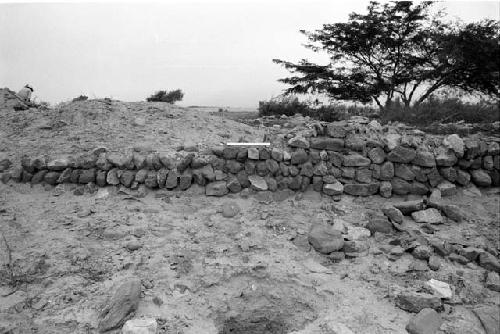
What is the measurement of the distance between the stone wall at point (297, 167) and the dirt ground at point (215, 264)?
162 mm

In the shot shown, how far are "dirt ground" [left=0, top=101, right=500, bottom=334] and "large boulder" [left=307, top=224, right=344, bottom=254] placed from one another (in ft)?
0.24

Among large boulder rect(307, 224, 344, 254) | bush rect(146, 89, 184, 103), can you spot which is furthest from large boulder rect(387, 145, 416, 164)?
bush rect(146, 89, 184, 103)

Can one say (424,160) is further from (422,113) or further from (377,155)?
(422,113)

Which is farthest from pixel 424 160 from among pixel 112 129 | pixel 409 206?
pixel 112 129

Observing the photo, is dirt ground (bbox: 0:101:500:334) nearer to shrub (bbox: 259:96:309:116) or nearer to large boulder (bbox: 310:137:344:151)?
large boulder (bbox: 310:137:344:151)

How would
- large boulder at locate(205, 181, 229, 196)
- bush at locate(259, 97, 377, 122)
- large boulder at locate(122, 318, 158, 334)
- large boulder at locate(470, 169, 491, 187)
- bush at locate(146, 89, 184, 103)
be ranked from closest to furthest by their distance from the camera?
large boulder at locate(122, 318, 158, 334) < large boulder at locate(205, 181, 229, 196) < large boulder at locate(470, 169, 491, 187) < bush at locate(259, 97, 377, 122) < bush at locate(146, 89, 184, 103)

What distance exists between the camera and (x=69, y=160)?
16.3 feet

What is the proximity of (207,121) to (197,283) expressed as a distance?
12.6 ft

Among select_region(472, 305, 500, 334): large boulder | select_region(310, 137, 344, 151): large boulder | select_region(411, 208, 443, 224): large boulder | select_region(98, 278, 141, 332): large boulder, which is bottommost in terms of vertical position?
select_region(472, 305, 500, 334): large boulder

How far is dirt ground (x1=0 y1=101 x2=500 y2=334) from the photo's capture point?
3.12 metres

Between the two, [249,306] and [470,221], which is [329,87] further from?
[249,306]

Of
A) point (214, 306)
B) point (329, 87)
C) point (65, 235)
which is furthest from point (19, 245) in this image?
point (329, 87)

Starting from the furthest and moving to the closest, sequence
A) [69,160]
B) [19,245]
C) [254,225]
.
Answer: [69,160], [254,225], [19,245]

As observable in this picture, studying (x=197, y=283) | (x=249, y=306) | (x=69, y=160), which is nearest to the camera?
(x=249, y=306)
